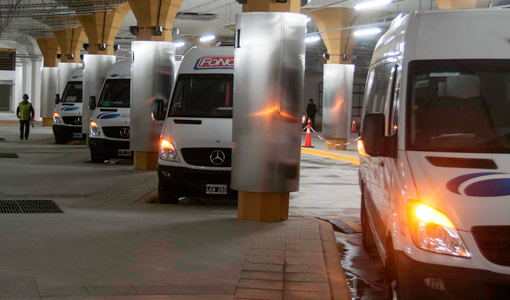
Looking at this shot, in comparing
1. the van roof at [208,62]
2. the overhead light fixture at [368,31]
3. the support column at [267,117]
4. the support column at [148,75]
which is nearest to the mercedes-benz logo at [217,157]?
the support column at [267,117]

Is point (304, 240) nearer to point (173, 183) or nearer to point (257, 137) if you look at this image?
point (257, 137)

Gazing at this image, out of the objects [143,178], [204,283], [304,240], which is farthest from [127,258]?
[143,178]

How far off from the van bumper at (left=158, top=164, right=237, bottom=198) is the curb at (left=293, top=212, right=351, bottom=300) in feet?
6.79

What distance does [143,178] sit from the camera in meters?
14.4

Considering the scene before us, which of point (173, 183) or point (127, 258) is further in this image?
point (173, 183)

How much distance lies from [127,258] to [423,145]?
10.3 ft

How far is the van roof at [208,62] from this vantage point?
1219cm

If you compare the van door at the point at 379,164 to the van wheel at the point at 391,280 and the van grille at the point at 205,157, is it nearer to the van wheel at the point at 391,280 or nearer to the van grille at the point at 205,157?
the van wheel at the point at 391,280

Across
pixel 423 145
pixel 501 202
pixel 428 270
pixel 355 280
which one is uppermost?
pixel 423 145

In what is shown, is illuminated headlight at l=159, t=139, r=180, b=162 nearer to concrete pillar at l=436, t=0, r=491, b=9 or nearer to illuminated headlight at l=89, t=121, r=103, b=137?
illuminated headlight at l=89, t=121, r=103, b=137

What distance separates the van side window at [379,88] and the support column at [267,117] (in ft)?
3.91

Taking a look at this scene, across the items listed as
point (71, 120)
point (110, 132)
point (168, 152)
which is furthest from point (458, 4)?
point (71, 120)

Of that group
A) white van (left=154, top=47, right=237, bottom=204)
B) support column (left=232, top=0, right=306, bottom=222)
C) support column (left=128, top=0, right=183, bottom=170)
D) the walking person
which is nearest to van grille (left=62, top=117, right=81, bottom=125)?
the walking person

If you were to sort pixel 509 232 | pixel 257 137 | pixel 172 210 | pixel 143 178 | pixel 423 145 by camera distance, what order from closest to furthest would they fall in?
pixel 509 232 < pixel 423 145 < pixel 257 137 < pixel 172 210 < pixel 143 178
